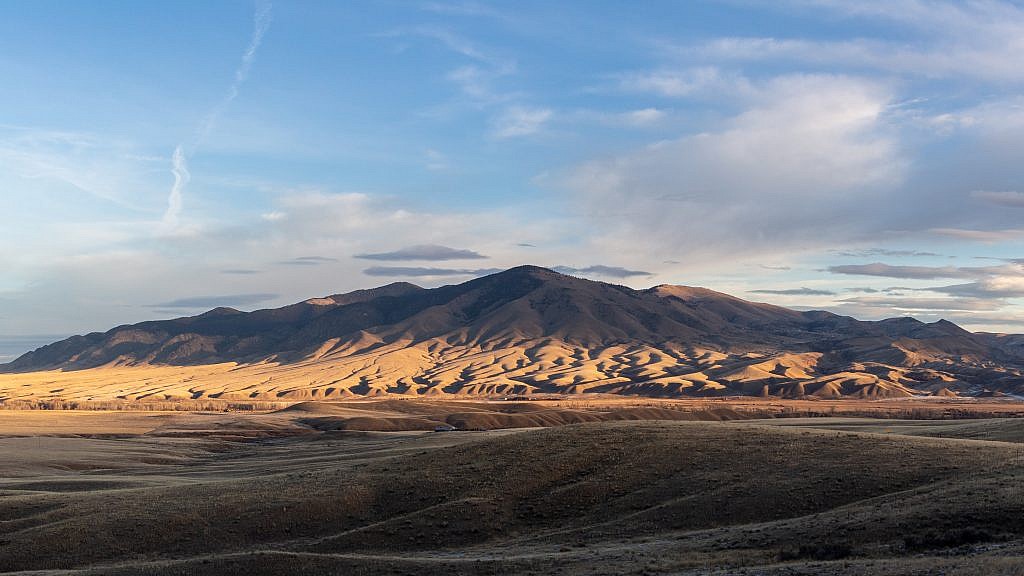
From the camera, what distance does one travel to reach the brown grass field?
31.9 metres

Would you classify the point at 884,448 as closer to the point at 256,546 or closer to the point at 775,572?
the point at 775,572

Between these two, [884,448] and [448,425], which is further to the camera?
[448,425]

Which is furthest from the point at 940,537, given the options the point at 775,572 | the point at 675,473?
the point at 675,473

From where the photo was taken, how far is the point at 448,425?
454 feet

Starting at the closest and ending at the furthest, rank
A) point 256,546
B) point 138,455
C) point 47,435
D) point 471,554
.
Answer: point 471,554 → point 256,546 → point 138,455 → point 47,435

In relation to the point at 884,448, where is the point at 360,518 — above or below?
below

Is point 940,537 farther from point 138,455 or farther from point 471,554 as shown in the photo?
point 138,455

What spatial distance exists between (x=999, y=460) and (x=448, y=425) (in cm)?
10144

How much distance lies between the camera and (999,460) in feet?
146

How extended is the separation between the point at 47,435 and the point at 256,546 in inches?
3609

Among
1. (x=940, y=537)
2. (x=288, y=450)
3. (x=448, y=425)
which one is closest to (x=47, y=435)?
(x=288, y=450)

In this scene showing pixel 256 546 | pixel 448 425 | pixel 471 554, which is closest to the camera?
pixel 471 554

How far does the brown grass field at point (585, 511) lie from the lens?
1257 inches

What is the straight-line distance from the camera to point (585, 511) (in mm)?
46094
